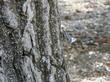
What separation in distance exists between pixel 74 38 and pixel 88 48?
24 cm

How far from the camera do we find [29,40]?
5.98 ft

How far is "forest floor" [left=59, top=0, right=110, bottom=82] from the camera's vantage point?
297cm

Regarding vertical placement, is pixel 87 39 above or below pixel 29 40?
below

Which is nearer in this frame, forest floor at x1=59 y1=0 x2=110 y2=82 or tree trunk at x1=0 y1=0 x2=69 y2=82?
tree trunk at x1=0 y1=0 x2=69 y2=82

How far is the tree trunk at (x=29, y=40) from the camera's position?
5.69 ft

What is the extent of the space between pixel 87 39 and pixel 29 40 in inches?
69.5

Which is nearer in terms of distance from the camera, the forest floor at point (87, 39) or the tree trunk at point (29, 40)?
the tree trunk at point (29, 40)

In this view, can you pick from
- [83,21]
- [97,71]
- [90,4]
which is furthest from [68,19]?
[97,71]

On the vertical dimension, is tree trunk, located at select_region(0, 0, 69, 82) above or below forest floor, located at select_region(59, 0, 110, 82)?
above

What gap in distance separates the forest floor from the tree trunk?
0.93 m

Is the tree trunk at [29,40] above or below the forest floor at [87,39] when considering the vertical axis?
above

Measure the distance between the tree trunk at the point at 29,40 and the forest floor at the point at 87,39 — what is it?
927mm

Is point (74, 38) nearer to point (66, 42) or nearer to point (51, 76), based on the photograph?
point (66, 42)

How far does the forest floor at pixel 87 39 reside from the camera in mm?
2967
